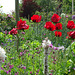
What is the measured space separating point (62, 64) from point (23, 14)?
504 inches

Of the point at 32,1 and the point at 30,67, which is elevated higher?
the point at 32,1

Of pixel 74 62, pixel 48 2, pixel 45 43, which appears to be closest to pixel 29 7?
pixel 48 2

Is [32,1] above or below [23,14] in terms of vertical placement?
above

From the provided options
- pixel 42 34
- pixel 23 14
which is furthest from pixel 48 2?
pixel 42 34

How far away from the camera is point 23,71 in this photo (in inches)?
120

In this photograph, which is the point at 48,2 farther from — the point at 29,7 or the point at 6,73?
the point at 6,73

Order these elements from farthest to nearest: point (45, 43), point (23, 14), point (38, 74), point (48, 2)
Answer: point (48, 2)
point (23, 14)
point (38, 74)
point (45, 43)

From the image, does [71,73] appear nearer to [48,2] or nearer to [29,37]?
[29,37]

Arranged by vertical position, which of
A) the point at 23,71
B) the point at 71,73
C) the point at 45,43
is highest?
the point at 45,43

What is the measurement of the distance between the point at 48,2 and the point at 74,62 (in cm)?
1746

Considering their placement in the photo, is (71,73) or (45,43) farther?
(71,73)

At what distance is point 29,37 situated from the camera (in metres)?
6.57

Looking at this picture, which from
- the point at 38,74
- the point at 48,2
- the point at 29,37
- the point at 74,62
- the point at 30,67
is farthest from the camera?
the point at 48,2

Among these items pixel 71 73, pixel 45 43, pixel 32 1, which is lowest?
pixel 71 73
